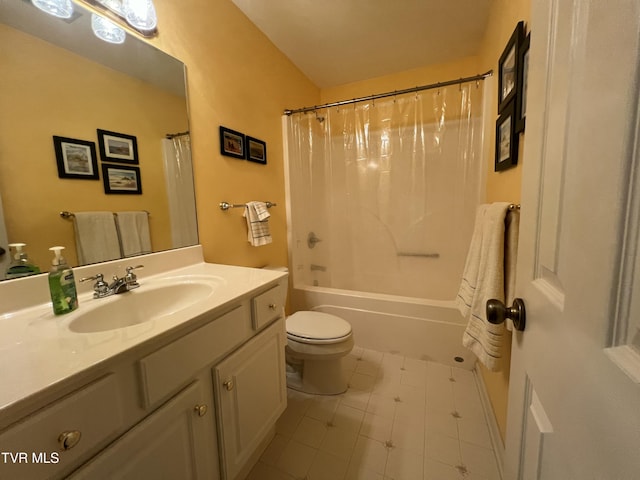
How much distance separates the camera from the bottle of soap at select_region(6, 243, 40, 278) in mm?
797

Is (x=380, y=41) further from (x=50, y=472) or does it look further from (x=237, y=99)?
(x=50, y=472)

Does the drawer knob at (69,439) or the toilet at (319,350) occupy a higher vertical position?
the drawer knob at (69,439)

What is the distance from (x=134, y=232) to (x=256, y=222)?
0.69 metres

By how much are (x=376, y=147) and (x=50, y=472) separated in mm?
2308

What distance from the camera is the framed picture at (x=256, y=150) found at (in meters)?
1.70

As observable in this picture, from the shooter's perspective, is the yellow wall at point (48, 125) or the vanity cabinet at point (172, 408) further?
the yellow wall at point (48, 125)

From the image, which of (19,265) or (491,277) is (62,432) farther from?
(491,277)

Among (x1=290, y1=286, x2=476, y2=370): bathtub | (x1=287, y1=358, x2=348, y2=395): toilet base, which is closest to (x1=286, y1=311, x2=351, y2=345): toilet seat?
(x1=287, y1=358, x2=348, y2=395): toilet base

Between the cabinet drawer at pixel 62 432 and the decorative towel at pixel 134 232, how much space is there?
2.29ft

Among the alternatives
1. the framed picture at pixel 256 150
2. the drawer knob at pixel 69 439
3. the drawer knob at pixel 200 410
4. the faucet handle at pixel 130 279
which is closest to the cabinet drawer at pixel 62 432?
the drawer knob at pixel 69 439

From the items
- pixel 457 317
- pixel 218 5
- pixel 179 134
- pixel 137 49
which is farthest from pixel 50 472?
pixel 218 5

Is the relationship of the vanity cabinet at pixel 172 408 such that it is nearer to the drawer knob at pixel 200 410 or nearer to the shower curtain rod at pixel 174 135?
the drawer knob at pixel 200 410

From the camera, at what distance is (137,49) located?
3.62 ft

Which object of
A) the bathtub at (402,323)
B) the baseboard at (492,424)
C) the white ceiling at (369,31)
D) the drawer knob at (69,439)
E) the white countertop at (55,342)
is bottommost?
the baseboard at (492,424)
